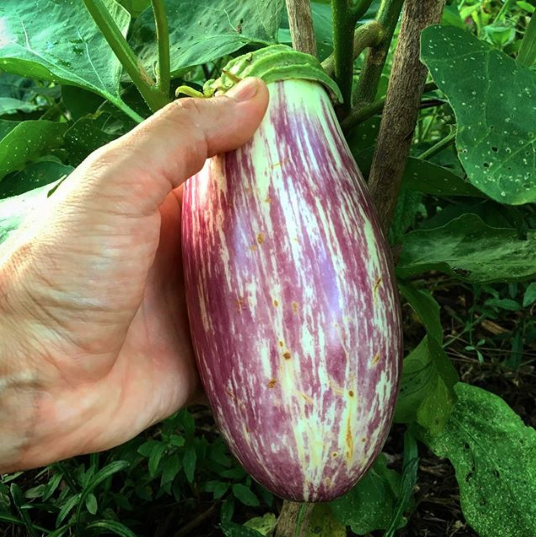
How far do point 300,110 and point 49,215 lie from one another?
233 millimetres

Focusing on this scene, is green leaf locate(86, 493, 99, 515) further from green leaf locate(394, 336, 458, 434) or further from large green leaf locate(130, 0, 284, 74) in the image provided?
large green leaf locate(130, 0, 284, 74)

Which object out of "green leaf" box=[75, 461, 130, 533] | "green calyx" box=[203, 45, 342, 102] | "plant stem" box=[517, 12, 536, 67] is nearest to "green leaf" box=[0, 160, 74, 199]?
"green calyx" box=[203, 45, 342, 102]

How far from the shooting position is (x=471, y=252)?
29.7 inches

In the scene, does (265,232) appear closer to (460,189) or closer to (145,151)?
(145,151)

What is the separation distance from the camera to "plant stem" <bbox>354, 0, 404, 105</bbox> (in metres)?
0.66

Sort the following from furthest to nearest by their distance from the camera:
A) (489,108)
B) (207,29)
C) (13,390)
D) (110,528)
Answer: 1. (110,528)
2. (207,29)
3. (13,390)
4. (489,108)

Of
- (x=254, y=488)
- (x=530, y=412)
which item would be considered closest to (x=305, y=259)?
(x=254, y=488)

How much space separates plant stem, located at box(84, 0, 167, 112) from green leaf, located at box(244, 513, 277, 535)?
646 millimetres

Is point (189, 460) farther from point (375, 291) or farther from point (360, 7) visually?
point (360, 7)

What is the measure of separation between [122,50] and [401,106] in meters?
0.26

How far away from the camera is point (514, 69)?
1.73 feet

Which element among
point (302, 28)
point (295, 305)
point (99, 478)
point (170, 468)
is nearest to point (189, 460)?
point (170, 468)

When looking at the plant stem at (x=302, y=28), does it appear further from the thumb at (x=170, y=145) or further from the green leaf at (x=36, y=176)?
the green leaf at (x=36, y=176)

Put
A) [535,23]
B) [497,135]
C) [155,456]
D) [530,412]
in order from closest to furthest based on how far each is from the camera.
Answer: [497,135] → [535,23] → [155,456] → [530,412]
